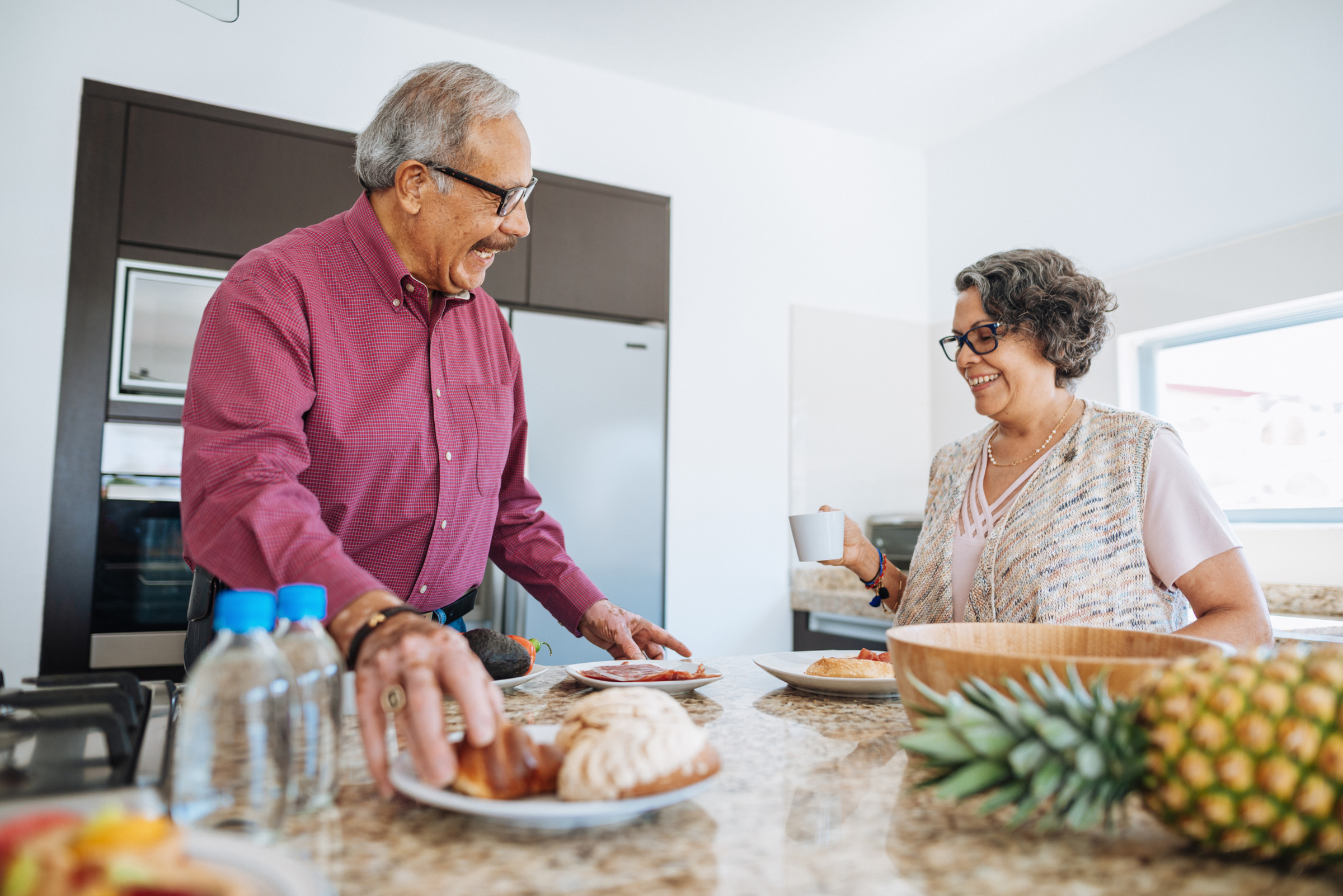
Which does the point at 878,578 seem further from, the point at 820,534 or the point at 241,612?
the point at 241,612

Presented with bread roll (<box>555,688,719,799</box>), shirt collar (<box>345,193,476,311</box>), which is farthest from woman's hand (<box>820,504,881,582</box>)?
bread roll (<box>555,688,719,799</box>)

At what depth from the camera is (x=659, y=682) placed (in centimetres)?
109

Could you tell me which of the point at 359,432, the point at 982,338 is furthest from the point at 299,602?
the point at 982,338

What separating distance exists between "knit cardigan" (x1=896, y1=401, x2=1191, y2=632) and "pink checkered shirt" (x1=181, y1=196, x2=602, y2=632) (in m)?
0.73

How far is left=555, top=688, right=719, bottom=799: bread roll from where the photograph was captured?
1.99ft

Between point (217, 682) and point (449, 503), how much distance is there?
85 cm

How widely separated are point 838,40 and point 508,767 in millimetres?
3361

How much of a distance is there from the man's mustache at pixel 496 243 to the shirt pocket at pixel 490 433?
0.79 ft

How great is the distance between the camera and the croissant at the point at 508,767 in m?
0.62

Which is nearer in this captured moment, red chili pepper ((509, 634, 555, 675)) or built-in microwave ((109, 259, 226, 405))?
red chili pepper ((509, 634, 555, 675))

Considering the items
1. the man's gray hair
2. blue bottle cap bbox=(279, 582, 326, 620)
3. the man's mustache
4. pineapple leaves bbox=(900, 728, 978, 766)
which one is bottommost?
pineapple leaves bbox=(900, 728, 978, 766)

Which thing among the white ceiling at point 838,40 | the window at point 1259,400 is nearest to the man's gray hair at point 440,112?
the white ceiling at point 838,40

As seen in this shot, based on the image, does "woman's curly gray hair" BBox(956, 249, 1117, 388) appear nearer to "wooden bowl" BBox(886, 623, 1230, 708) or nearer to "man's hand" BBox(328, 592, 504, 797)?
"wooden bowl" BBox(886, 623, 1230, 708)

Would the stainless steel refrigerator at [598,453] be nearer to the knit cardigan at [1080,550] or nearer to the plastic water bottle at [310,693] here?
the knit cardigan at [1080,550]
